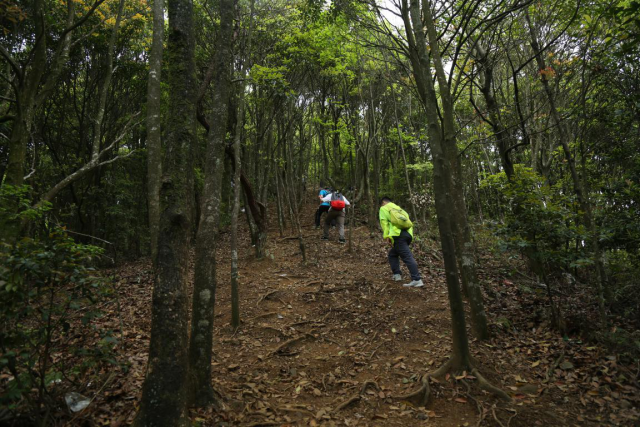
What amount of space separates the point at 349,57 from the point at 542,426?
1157 cm

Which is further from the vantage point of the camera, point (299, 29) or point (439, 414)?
point (299, 29)

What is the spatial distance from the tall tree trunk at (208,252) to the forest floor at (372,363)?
41 centimetres

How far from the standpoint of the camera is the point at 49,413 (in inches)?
118

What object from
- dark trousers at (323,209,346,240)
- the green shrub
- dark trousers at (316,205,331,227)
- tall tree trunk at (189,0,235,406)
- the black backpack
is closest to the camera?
the green shrub

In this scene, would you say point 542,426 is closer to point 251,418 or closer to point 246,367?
point 251,418

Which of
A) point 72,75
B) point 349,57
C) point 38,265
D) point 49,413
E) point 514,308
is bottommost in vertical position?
point 514,308

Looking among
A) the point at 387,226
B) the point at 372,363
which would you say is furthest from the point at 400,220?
the point at 372,363

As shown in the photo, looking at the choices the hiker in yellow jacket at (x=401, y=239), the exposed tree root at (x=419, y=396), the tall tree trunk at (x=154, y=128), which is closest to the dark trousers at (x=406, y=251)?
the hiker in yellow jacket at (x=401, y=239)

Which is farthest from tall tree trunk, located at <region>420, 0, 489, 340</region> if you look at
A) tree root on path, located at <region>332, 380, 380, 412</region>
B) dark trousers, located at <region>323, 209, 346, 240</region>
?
dark trousers, located at <region>323, 209, 346, 240</region>

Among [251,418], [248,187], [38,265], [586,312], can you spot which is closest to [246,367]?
[251,418]

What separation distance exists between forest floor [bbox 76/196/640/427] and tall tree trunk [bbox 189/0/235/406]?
0.41 m

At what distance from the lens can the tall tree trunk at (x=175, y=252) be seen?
120 inches

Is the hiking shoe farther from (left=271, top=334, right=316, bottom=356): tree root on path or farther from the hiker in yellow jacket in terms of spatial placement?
(left=271, top=334, right=316, bottom=356): tree root on path

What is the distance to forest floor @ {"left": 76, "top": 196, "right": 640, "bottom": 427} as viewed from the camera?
395cm
